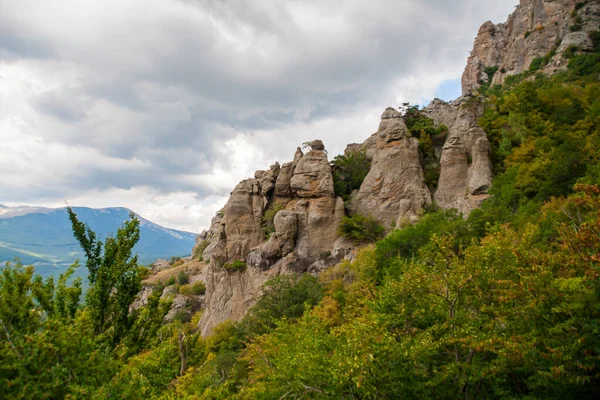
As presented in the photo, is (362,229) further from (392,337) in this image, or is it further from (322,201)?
(392,337)

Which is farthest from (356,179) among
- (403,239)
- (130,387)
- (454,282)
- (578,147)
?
(130,387)

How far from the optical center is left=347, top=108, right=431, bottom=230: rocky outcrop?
137 ft

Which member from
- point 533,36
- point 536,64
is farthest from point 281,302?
point 533,36

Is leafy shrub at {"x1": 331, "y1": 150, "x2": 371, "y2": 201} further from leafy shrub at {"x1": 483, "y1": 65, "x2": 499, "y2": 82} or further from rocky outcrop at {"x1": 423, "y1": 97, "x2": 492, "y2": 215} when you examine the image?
leafy shrub at {"x1": 483, "y1": 65, "x2": 499, "y2": 82}

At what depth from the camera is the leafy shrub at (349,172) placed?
48.1 metres

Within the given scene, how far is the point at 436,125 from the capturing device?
49.5 metres

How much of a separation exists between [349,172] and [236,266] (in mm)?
19813

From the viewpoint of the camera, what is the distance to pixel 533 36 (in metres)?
80.2

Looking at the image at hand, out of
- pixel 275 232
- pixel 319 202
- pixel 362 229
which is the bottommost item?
pixel 362 229

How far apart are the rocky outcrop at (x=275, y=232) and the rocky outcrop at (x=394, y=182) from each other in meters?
3.93

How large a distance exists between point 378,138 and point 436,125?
30.1 ft

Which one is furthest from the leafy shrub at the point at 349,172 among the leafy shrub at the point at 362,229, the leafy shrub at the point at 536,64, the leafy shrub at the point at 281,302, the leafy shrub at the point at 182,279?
the leafy shrub at the point at 536,64

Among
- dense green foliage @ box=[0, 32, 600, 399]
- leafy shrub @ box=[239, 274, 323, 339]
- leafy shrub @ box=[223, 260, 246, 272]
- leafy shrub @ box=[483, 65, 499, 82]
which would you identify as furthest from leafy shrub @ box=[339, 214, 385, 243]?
leafy shrub @ box=[483, 65, 499, 82]

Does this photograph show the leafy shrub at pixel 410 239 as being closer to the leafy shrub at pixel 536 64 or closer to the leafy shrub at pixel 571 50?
the leafy shrub at pixel 571 50
